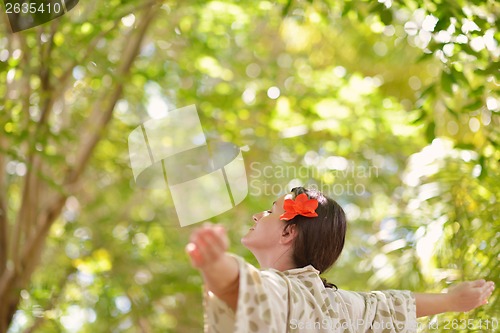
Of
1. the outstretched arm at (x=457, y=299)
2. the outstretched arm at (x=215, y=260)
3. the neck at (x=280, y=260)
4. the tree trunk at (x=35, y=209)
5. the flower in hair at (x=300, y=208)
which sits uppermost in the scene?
the outstretched arm at (x=215, y=260)

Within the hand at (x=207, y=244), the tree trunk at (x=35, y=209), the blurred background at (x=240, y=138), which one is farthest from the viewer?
the tree trunk at (x=35, y=209)

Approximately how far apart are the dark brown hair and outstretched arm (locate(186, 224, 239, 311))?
45 centimetres

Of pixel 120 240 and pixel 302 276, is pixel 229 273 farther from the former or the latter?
pixel 120 240

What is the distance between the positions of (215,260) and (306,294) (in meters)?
0.43

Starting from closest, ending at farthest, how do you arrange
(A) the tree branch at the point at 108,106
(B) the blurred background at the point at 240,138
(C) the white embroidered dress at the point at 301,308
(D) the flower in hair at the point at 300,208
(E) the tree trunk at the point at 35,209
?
(C) the white embroidered dress at the point at 301,308, (D) the flower in hair at the point at 300,208, (B) the blurred background at the point at 240,138, (E) the tree trunk at the point at 35,209, (A) the tree branch at the point at 108,106

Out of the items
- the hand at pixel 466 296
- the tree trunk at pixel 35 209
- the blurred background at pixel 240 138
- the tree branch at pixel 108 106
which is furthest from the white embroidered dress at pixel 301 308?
the tree branch at pixel 108 106

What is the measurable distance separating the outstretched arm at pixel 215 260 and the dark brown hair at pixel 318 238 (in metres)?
0.45

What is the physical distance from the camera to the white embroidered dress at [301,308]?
66.4 inches

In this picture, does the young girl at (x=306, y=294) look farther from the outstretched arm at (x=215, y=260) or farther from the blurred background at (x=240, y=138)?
the blurred background at (x=240, y=138)

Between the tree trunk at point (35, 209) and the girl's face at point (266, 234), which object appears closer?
the girl's face at point (266, 234)

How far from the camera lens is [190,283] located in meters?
5.56

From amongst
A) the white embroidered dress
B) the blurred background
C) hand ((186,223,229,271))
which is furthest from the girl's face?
the blurred background

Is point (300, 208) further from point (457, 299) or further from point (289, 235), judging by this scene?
point (457, 299)

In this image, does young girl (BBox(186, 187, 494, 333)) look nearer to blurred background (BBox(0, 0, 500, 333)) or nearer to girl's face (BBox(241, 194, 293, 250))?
girl's face (BBox(241, 194, 293, 250))
